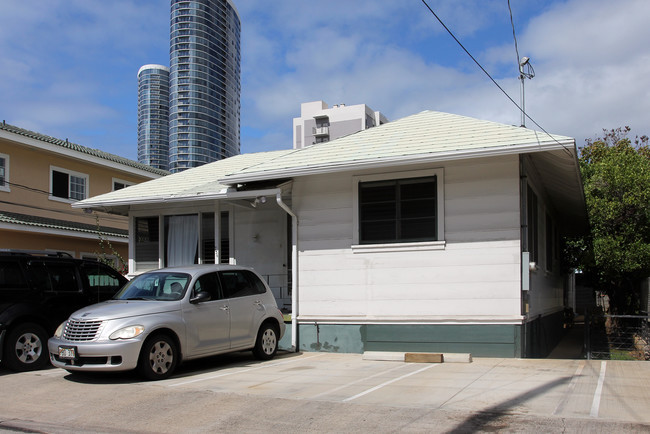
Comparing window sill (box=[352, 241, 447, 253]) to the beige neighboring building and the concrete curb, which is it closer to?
the concrete curb

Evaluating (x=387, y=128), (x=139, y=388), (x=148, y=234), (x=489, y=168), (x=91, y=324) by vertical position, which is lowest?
(x=139, y=388)

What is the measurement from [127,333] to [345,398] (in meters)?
3.24

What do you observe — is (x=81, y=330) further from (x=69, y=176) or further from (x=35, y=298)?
(x=69, y=176)

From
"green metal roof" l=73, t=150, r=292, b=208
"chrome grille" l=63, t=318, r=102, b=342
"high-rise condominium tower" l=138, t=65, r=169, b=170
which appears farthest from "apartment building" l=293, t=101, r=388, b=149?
"chrome grille" l=63, t=318, r=102, b=342

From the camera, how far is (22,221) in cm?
1973

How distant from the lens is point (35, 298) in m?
10.2

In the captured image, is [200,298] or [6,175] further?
[6,175]

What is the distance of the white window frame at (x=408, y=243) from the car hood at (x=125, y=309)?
3.80 meters

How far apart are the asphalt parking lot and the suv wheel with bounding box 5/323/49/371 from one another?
0.26 m

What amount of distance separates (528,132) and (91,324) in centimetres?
759

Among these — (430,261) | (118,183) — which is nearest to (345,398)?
(430,261)

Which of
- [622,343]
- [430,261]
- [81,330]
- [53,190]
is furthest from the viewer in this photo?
[53,190]

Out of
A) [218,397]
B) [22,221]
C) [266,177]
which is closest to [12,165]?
[22,221]

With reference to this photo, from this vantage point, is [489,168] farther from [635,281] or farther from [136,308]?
[635,281]
